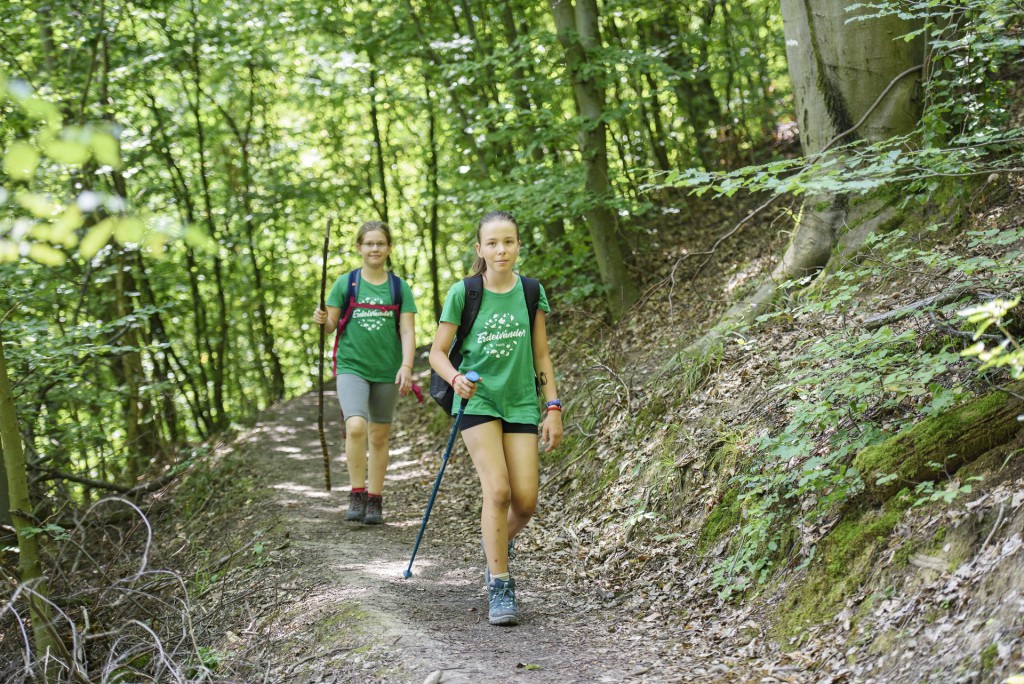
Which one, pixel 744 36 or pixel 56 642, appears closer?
pixel 56 642

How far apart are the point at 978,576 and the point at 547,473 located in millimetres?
4654

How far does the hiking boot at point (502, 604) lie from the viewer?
14.9 feet

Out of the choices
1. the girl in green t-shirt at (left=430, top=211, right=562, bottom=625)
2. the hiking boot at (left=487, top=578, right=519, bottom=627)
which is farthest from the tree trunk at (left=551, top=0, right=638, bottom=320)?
the hiking boot at (left=487, top=578, right=519, bottom=627)

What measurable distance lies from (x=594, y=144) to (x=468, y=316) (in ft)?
16.7

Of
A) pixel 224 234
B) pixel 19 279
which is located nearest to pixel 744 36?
pixel 224 234

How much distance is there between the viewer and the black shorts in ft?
14.7

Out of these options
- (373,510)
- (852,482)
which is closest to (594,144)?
(373,510)

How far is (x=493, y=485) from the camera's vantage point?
4418 mm

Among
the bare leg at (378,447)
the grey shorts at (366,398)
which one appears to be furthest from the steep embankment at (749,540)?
the grey shorts at (366,398)

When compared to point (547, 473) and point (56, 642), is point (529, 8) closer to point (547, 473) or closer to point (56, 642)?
point (547, 473)

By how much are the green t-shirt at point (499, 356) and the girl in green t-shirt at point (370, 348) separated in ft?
6.05

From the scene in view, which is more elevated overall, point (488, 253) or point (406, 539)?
point (488, 253)

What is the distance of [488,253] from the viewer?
453cm

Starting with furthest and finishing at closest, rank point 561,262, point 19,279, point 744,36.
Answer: point 744,36
point 561,262
point 19,279
